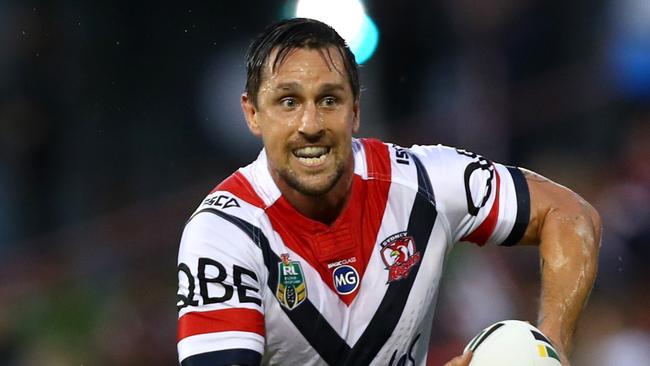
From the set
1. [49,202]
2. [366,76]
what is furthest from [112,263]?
[366,76]

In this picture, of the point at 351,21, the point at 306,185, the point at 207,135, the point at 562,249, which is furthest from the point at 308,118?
the point at 207,135

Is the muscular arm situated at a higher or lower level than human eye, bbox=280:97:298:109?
lower

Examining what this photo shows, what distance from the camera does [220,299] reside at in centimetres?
346

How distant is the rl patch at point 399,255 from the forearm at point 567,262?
1.56 ft

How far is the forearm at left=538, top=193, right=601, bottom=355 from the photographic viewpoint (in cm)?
378

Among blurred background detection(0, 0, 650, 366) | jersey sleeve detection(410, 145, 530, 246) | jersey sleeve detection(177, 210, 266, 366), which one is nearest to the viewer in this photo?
jersey sleeve detection(177, 210, 266, 366)

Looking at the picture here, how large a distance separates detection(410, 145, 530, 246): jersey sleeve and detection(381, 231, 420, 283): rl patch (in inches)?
6.8

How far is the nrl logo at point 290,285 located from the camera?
141 inches

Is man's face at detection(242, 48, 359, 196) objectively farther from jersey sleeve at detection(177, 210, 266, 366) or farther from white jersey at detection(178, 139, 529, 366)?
jersey sleeve at detection(177, 210, 266, 366)

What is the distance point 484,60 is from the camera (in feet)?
25.8

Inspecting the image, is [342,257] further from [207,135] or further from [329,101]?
[207,135]

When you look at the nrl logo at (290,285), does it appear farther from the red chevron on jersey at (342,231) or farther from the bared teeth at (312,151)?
the bared teeth at (312,151)

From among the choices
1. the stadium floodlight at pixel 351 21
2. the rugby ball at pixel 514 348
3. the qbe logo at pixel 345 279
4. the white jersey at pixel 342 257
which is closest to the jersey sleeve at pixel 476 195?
the white jersey at pixel 342 257

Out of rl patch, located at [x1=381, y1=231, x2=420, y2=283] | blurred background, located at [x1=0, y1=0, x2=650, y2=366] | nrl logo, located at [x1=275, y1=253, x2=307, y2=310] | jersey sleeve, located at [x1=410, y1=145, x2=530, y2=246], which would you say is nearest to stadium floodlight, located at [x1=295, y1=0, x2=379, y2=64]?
blurred background, located at [x1=0, y1=0, x2=650, y2=366]
